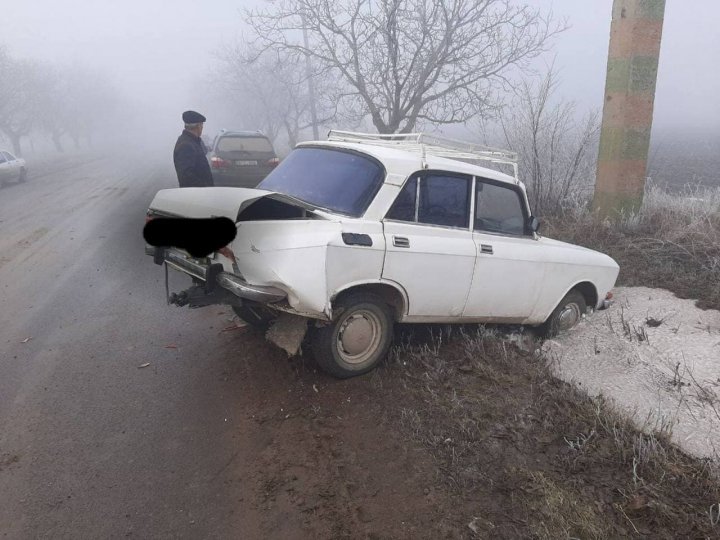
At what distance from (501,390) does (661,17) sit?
6532mm

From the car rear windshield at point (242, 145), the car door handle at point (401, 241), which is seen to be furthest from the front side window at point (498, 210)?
the car rear windshield at point (242, 145)

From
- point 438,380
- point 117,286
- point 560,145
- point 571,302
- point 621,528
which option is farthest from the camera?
point 560,145

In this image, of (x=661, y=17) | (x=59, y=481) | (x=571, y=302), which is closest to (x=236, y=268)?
(x=59, y=481)

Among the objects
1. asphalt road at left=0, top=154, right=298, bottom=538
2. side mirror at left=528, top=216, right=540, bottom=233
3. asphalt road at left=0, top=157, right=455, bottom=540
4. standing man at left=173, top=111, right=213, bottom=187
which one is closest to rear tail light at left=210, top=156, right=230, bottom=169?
asphalt road at left=0, top=154, right=298, bottom=538

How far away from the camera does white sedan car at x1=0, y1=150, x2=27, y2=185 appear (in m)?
17.7

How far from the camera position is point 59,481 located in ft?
9.22

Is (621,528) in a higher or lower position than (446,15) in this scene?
lower

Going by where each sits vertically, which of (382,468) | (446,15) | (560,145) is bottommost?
(382,468)

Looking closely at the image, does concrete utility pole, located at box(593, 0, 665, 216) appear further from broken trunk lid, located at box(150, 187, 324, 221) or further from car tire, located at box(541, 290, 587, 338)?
broken trunk lid, located at box(150, 187, 324, 221)

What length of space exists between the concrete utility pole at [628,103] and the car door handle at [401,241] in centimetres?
538

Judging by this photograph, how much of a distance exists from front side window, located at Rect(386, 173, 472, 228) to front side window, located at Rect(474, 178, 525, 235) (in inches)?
5.4

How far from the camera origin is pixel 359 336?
3893mm

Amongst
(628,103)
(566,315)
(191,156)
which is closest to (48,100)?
(191,156)

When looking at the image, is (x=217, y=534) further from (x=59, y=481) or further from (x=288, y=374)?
(x=288, y=374)
